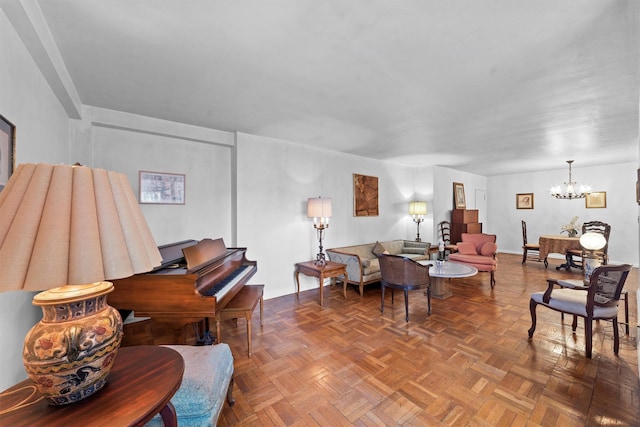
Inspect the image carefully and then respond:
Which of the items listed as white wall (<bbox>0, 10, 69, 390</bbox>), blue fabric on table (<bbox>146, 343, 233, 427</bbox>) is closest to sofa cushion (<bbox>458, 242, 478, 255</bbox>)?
blue fabric on table (<bbox>146, 343, 233, 427</bbox>)

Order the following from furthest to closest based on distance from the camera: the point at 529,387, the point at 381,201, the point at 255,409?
the point at 381,201, the point at 529,387, the point at 255,409

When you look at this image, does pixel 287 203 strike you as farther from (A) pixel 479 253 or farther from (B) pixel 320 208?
(A) pixel 479 253

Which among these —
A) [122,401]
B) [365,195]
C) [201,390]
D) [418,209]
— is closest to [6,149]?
[122,401]

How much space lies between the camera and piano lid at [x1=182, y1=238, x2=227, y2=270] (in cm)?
220

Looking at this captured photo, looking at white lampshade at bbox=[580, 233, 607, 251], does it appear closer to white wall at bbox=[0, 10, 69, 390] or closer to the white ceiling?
the white ceiling

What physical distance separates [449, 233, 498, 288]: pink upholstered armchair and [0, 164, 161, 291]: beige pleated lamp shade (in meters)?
5.25

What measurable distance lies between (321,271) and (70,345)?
3.12 metres

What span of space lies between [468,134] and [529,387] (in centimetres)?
322

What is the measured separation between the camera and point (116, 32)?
1.70m

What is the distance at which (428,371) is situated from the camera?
7.07 feet

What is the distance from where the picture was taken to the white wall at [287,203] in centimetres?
384

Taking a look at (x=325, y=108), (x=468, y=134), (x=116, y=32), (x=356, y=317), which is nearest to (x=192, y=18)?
(x=116, y=32)

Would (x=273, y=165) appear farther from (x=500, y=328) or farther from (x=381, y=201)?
(x=500, y=328)

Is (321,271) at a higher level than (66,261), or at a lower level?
lower
